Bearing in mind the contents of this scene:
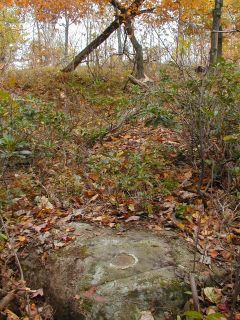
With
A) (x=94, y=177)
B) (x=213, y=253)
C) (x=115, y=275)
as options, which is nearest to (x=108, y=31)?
(x=94, y=177)

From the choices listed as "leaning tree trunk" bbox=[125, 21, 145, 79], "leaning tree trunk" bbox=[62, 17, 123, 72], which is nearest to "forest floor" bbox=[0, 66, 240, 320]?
"leaning tree trunk" bbox=[125, 21, 145, 79]

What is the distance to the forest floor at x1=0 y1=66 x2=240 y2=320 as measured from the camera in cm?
317

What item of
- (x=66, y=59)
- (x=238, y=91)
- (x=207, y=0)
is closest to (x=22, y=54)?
(x=66, y=59)

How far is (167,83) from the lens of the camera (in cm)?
568

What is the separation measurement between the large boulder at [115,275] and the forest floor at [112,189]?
153 millimetres

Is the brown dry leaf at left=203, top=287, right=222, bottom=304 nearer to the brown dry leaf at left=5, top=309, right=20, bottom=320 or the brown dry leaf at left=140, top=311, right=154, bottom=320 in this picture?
the brown dry leaf at left=140, top=311, right=154, bottom=320

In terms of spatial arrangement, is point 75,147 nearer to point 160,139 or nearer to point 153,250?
point 160,139

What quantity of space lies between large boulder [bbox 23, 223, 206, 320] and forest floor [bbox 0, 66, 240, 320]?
0.15 m

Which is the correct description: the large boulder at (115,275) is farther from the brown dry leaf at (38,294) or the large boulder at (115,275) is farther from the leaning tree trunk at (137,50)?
the leaning tree trunk at (137,50)

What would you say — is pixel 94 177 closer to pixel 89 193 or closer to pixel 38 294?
pixel 89 193

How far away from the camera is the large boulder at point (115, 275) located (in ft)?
8.22

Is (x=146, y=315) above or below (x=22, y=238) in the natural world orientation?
below

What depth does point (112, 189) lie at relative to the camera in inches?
157

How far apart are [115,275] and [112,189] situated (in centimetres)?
139
